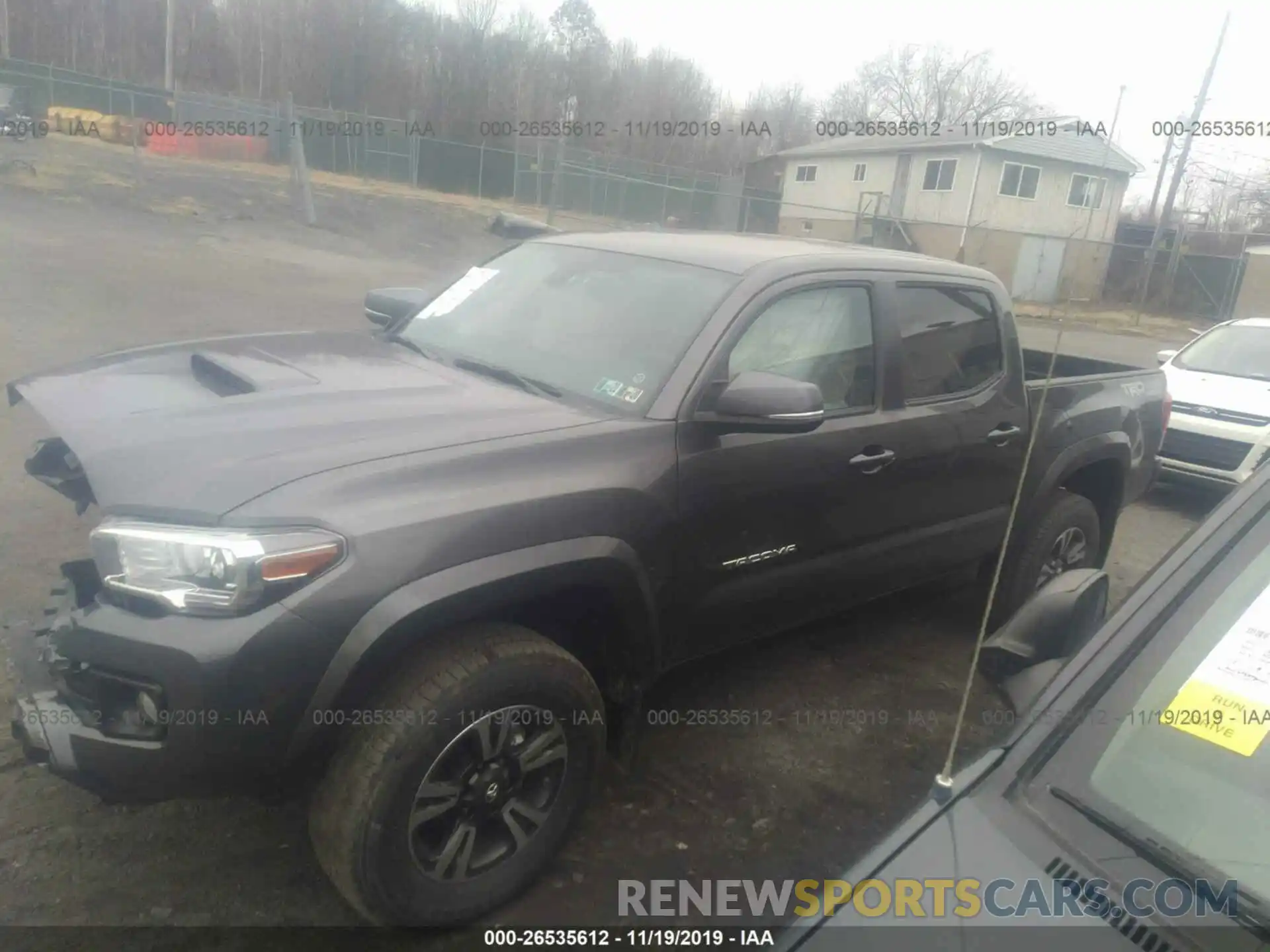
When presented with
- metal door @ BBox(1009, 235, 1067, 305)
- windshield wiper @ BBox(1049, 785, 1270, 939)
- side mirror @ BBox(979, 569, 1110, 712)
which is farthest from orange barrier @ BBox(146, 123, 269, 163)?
windshield wiper @ BBox(1049, 785, 1270, 939)

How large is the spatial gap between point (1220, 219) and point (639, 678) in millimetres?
41146

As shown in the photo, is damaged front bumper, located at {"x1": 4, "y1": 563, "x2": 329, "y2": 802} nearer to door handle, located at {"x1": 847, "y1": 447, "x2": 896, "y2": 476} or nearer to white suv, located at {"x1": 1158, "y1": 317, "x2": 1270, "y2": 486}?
door handle, located at {"x1": 847, "y1": 447, "x2": 896, "y2": 476}

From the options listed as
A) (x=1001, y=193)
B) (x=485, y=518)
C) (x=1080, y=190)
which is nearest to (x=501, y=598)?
(x=485, y=518)

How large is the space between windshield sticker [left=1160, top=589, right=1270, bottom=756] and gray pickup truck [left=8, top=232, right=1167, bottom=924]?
1.40 metres

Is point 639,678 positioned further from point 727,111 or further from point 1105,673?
point 727,111

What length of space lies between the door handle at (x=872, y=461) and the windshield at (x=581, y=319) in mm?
793

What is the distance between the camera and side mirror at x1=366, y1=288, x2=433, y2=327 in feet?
13.8

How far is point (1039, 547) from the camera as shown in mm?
4441

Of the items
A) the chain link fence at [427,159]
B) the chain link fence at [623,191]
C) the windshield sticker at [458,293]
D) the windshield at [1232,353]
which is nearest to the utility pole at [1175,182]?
the chain link fence at [623,191]

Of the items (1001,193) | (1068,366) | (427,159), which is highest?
(1001,193)

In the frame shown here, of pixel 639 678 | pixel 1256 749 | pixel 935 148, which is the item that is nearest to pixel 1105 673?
pixel 1256 749

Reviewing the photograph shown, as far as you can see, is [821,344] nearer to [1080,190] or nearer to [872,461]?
[872,461]

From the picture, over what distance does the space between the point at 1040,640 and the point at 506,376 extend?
6.26 feet

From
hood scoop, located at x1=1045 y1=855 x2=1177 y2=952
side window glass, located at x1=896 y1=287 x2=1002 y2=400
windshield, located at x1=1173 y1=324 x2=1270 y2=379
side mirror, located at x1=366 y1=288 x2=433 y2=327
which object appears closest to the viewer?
hood scoop, located at x1=1045 y1=855 x2=1177 y2=952
